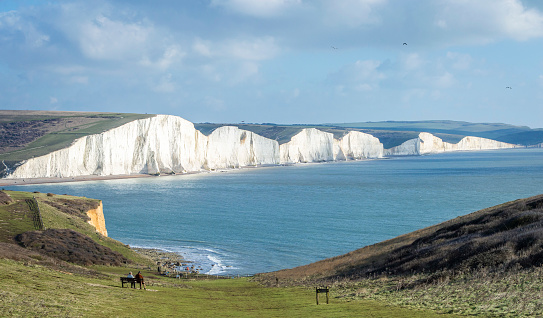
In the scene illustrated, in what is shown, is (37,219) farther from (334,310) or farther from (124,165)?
(124,165)

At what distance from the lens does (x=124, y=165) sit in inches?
4798

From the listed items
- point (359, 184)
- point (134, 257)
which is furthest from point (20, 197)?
point (359, 184)

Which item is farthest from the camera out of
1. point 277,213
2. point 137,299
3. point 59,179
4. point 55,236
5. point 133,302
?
point 59,179

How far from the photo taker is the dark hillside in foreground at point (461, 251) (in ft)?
58.0

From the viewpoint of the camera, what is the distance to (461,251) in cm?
1959

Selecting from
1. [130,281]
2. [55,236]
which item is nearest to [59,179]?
[55,236]

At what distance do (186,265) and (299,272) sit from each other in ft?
42.2

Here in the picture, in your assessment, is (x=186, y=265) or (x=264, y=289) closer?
(x=264, y=289)

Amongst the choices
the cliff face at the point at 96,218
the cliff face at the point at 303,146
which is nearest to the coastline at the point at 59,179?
the cliff face at the point at 96,218

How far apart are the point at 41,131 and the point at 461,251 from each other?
12528cm

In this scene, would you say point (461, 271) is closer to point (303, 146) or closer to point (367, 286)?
point (367, 286)

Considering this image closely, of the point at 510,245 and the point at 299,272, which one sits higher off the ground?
the point at 510,245

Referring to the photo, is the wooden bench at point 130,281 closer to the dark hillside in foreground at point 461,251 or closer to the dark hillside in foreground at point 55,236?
the dark hillside in foreground at point 55,236

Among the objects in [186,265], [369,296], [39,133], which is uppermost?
[39,133]
